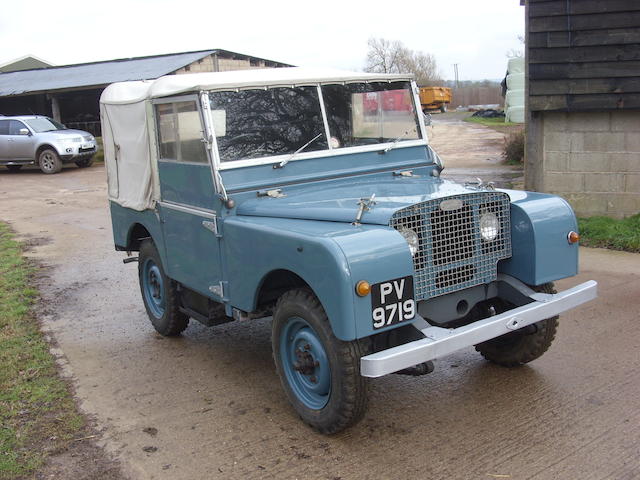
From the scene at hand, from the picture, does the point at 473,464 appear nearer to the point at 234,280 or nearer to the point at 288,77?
the point at 234,280

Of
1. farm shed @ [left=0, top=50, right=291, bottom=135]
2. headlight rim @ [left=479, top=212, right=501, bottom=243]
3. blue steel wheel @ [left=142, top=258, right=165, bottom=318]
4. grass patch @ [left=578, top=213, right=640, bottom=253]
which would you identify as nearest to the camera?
headlight rim @ [left=479, top=212, right=501, bottom=243]

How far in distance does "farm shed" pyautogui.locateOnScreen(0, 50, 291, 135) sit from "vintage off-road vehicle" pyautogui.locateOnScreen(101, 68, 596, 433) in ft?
56.6

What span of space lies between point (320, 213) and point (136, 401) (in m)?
1.86

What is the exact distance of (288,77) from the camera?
4.88 m

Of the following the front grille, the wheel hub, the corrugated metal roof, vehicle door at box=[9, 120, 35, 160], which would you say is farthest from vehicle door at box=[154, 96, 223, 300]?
the corrugated metal roof

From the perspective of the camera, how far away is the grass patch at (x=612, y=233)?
8019 mm

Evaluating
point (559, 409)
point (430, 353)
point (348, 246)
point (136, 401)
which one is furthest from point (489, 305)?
point (136, 401)

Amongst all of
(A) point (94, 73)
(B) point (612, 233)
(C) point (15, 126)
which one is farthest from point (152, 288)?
(A) point (94, 73)

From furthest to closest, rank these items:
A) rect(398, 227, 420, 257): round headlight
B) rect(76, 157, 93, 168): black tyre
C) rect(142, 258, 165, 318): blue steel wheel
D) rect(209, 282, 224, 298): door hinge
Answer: rect(76, 157, 93, 168): black tyre, rect(142, 258, 165, 318): blue steel wheel, rect(209, 282, 224, 298): door hinge, rect(398, 227, 420, 257): round headlight

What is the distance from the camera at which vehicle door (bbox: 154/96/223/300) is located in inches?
184

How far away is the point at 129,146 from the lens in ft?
19.0

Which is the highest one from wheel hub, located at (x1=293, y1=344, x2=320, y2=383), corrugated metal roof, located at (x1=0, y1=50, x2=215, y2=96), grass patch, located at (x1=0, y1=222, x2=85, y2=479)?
corrugated metal roof, located at (x1=0, y1=50, x2=215, y2=96)

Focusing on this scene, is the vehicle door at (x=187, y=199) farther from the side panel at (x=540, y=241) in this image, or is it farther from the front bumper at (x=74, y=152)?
the front bumper at (x=74, y=152)

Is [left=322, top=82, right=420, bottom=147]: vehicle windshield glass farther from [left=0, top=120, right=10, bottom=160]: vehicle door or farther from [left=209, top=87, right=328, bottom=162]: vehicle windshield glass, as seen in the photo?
[left=0, top=120, right=10, bottom=160]: vehicle door
